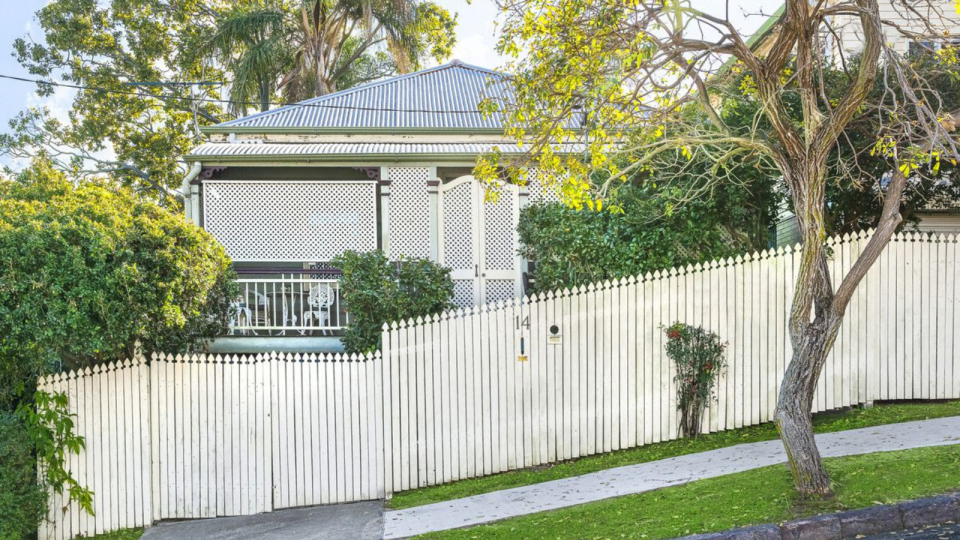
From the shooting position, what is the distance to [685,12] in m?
7.07

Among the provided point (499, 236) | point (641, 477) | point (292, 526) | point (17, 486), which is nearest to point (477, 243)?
point (499, 236)

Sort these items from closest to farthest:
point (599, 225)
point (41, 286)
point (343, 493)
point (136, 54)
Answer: point (41, 286) < point (343, 493) < point (599, 225) < point (136, 54)

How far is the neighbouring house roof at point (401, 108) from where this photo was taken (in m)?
13.8

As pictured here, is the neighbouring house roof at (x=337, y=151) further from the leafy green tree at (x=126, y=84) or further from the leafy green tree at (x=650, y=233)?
the leafy green tree at (x=126, y=84)

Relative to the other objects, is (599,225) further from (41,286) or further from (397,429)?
(41,286)

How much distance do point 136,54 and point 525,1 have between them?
19964mm

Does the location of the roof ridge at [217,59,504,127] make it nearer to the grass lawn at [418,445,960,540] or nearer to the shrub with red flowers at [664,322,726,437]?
the shrub with red flowers at [664,322,726,437]

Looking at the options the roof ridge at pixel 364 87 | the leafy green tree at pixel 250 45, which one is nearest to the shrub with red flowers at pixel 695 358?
the roof ridge at pixel 364 87

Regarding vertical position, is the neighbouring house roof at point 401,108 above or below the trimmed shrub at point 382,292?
above

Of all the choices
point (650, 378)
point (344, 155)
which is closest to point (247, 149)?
point (344, 155)

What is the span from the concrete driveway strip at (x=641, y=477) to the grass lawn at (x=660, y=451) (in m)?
0.18

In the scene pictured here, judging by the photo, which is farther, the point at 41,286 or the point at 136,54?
the point at 136,54

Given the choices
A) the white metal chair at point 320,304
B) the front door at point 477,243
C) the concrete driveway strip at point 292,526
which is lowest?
the concrete driveway strip at point 292,526

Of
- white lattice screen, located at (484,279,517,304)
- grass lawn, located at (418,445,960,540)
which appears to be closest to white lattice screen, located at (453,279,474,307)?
white lattice screen, located at (484,279,517,304)
